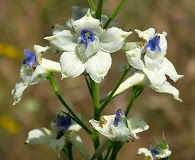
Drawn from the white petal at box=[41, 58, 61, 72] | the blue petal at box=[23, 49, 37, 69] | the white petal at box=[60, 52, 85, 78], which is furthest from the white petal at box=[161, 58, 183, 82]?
the blue petal at box=[23, 49, 37, 69]

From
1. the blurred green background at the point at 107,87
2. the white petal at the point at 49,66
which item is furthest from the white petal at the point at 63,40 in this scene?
the blurred green background at the point at 107,87

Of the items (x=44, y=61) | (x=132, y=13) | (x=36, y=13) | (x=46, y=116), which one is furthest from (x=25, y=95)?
(x=44, y=61)

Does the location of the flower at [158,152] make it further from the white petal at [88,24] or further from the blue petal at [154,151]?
the white petal at [88,24]

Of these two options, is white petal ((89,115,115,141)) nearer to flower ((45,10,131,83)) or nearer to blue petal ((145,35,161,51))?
flower ((45,10,131,83))

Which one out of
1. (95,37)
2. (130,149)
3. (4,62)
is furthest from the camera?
(4,62)

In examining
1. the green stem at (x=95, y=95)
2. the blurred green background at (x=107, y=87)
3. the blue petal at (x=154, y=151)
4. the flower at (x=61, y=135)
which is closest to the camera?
the green stem at (x=95, y=95)

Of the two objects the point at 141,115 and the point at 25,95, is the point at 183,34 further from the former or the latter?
the point at 25,95
